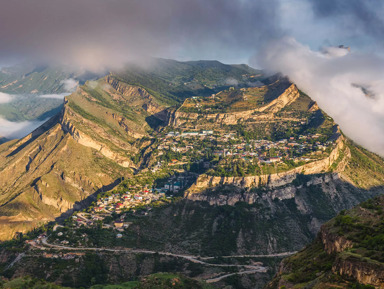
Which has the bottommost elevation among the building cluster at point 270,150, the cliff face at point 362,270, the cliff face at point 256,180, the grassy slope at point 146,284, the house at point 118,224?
the grassy slope at point 146,284

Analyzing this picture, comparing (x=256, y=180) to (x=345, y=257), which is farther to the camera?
(x=256, y=180)

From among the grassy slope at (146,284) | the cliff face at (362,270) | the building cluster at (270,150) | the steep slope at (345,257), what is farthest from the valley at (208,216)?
the cliff face at (362,270)

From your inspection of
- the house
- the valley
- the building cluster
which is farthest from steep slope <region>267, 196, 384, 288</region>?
the building cluster

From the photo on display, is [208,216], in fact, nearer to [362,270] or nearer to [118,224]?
[118,224]

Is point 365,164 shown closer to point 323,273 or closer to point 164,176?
A: point 164,176

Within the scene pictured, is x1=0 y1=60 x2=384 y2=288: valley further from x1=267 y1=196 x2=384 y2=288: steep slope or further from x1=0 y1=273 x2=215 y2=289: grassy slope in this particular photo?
x1=267 y1=196 x2=384 y2=288: steep slope

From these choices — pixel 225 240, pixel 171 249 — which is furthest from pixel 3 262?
pixel 225 240

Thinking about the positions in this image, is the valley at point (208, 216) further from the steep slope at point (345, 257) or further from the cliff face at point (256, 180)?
the steep slope at point (345, 257)

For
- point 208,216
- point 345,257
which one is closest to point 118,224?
point 208,216
